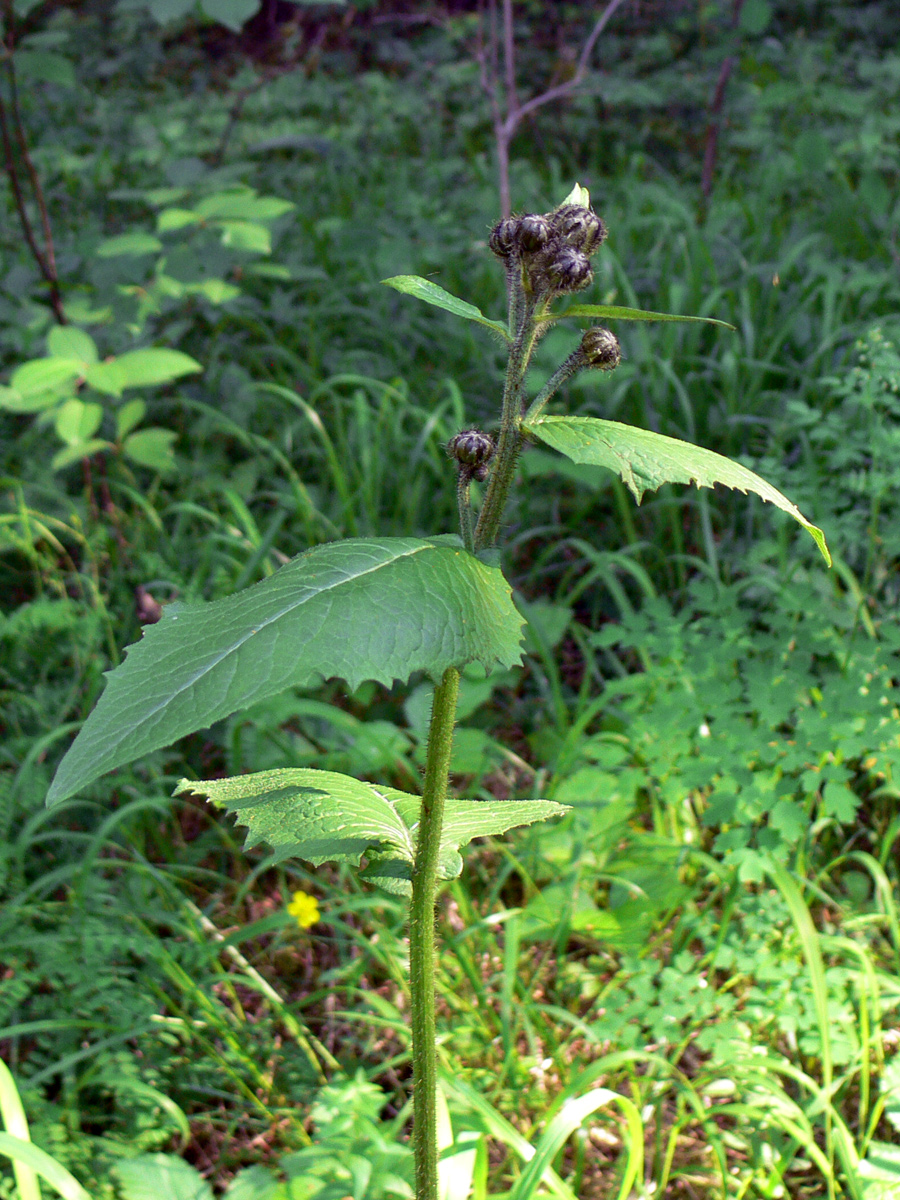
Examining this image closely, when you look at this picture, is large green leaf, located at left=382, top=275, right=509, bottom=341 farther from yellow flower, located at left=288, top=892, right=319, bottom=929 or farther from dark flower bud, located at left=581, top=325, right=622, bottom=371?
yellow flower, located at left=288, top=892, right=319, bottom=929

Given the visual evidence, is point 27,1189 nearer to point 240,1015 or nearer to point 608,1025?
point 240,1015

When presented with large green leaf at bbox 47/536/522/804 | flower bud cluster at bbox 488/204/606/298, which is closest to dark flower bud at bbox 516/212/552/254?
flower bud cluster at bbox 488/204/606/298

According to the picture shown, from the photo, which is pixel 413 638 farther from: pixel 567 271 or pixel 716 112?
pixel 716 112

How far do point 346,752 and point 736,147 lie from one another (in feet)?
17.0

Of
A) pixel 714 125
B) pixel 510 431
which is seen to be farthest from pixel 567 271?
pixel 714 125

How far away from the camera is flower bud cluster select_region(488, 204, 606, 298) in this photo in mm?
767

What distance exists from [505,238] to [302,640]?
38cm

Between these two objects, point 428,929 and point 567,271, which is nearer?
point 567,271

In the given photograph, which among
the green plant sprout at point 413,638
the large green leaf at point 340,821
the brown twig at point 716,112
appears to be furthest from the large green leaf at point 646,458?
the brown twig at point 716,112

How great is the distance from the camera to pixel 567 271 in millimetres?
764

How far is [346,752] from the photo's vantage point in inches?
83.7

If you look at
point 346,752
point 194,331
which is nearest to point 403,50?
point 194,331

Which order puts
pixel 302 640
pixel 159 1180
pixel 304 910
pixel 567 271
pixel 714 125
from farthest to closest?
1. pixel 714 125
2. pixel 304 910
3. pixel 159 1180
4. pixel 567 271
5. pixel 302 640

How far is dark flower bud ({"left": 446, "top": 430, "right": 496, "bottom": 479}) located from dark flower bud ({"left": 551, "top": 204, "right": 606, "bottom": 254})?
0.17 meters
